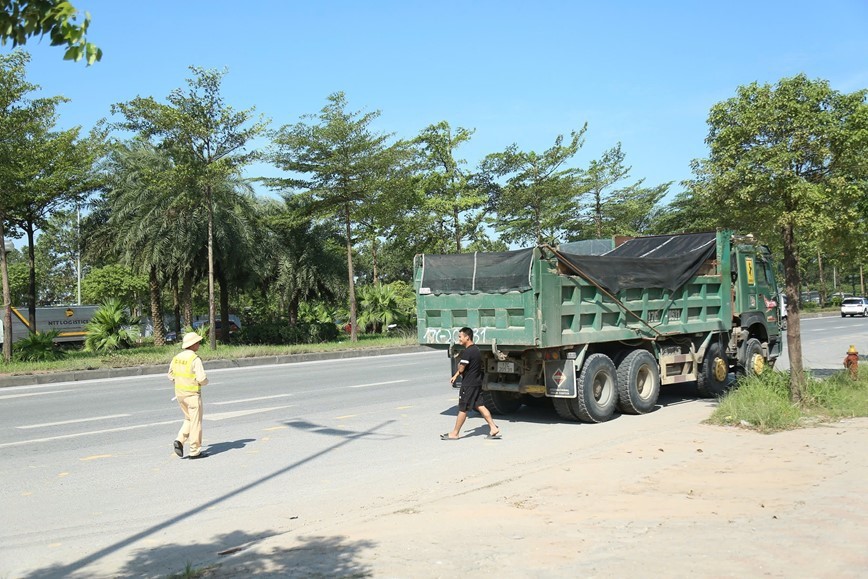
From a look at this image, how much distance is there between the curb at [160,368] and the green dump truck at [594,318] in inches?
359

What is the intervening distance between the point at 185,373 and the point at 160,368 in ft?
40.0

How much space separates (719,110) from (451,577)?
817 centimetres

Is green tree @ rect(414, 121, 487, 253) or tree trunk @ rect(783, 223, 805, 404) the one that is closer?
tree trunk @ rect(783, 223, 805, 404)

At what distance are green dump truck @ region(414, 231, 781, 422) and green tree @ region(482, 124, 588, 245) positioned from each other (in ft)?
61.2

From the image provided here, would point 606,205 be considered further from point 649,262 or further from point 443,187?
point 649,262

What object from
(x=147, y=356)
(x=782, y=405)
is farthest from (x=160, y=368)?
(x=782, y=405)

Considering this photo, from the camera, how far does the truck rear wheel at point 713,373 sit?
12.7 meters

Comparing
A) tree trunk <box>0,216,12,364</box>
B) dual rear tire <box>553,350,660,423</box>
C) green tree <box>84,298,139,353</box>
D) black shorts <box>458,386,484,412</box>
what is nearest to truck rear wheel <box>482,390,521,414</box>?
dual rear tire <box>553,350,660,423</box>

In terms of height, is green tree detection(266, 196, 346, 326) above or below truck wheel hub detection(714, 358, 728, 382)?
above

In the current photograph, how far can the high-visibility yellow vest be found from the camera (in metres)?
8.88

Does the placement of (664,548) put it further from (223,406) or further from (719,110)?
(223,406)

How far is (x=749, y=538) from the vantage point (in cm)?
513

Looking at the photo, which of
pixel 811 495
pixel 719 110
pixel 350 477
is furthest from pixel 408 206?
pixel 811 495

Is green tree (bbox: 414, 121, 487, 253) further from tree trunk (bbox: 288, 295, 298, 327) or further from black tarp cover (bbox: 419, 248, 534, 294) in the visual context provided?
black tarp cover (bbox: 419, 248, 534, 294)
